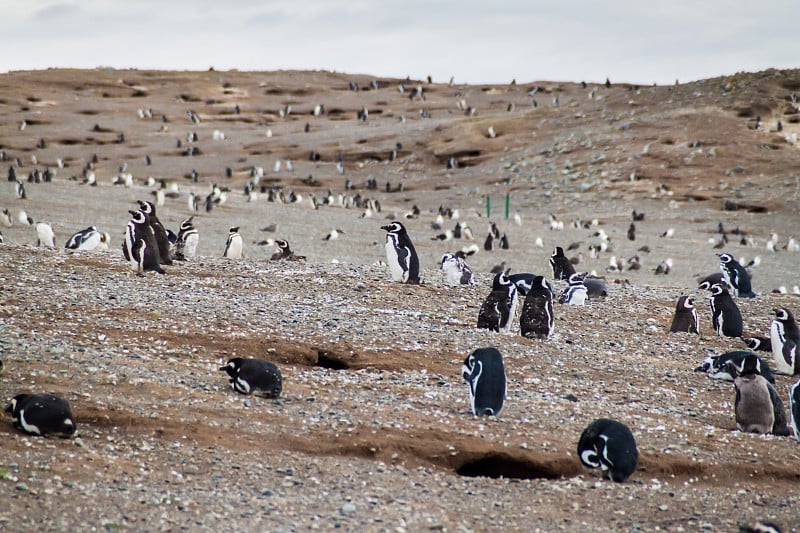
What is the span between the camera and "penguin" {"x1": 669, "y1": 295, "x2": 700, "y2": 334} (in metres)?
10.9

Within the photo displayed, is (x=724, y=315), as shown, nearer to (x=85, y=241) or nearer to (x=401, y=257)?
(x=401, y=257)

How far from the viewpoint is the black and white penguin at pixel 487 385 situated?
664cm

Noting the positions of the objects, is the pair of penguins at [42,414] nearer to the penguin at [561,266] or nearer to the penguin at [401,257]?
the penguin at [401,257]

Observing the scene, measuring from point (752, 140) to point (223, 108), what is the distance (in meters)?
29.7

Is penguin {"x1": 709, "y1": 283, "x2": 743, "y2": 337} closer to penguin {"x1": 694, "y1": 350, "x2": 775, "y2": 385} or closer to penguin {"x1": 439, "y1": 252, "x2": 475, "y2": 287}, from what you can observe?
penguin {"x1": 694, "y1": 350, "x2": 775, "y2": 385}

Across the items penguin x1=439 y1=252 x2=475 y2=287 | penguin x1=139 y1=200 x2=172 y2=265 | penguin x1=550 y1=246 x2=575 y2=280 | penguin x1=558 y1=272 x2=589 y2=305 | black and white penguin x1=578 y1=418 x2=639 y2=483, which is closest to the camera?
black and white penguin x1=578 y1=418 x2=639 y2=483

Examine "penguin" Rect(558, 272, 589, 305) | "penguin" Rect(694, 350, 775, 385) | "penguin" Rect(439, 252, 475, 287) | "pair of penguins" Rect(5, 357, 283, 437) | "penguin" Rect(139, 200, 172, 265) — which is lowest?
"penguin" Rect(694, 350, 775, 385)

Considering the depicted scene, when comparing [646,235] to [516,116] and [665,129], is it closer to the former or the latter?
[665,129]

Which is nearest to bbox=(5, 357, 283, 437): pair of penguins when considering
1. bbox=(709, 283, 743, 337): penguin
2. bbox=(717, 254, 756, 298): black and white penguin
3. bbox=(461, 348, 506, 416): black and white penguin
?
bbox=(461, 348, 506, 416): black and white penguin

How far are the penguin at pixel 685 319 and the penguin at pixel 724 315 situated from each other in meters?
0.32

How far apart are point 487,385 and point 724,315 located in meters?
5.40

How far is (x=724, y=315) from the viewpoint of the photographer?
11062mm

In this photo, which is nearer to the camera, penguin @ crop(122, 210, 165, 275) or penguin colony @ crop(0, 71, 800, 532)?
penguin colony @ crop(0, 71, 800, 532)

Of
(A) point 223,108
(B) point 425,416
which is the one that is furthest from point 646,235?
(A) point 223,108
